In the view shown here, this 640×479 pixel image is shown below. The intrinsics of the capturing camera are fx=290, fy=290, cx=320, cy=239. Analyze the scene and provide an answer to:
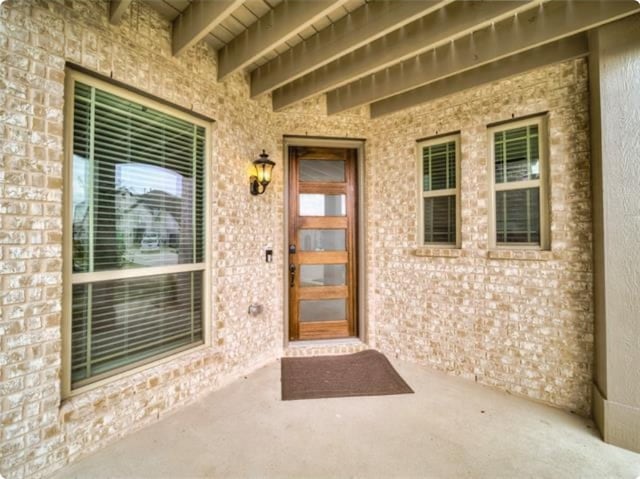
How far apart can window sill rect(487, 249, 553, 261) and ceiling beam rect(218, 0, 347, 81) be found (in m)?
2.36

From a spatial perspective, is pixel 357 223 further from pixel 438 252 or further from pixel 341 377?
pixel 341 377

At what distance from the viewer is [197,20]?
2.08 metres

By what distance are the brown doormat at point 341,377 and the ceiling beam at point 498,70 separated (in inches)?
110

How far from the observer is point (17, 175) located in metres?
1.57

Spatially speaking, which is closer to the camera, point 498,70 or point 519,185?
point 498,70

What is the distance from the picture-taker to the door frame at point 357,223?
133 inches

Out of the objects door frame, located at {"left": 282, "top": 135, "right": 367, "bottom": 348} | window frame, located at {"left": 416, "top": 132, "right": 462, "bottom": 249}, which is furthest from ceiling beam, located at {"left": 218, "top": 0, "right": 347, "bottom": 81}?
window frame, located at {"left": 416, "top": 132, "right": 462, "bottom": 249}

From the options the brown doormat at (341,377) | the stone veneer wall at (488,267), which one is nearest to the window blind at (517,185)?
the stone veneer wall at (488,267)

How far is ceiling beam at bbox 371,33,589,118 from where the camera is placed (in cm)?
230

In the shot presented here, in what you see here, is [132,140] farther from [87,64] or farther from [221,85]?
[221,85]

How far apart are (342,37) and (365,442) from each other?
9.62ft

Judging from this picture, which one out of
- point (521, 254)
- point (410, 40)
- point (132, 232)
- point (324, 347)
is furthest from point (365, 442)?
point (410, 40)

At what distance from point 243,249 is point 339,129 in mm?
1801

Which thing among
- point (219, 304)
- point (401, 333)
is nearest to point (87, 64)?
point (219, 304)
